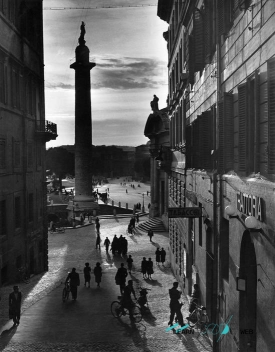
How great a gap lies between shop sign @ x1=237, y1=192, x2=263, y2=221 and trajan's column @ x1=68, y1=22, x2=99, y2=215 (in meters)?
48.6

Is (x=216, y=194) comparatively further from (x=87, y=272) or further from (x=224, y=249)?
(x=87, y=272)

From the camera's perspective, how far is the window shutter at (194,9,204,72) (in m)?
14.0

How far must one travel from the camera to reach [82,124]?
5734cm

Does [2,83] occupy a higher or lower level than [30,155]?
higher

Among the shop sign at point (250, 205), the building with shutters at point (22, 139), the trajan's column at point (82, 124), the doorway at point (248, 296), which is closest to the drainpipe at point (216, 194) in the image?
the shop sign at point (250, 205)

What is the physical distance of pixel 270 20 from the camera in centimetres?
736

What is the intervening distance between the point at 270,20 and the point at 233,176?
4150 mm

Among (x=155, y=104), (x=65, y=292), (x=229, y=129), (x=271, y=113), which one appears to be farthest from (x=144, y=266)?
(x=155, y=104)

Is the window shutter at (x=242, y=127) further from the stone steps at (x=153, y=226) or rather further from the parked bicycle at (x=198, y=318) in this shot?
the stone steps at (x=153, y=226)

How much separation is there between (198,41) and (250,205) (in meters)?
7.14

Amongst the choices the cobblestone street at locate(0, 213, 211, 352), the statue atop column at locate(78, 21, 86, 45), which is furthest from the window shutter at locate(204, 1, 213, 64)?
the statue atop column at locate(78, 21, 86, 45)

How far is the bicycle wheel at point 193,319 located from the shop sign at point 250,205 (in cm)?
674

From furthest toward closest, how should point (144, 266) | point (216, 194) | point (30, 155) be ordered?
point (30, 155) → point (144, 266) → point (216, 194)

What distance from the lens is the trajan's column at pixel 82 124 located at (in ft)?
187
